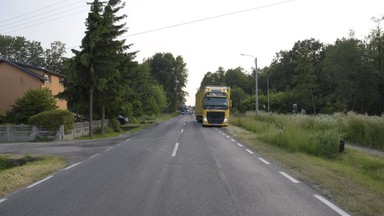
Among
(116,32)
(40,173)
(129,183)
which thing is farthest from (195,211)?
(116,32)

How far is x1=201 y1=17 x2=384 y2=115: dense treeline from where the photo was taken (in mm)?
68750

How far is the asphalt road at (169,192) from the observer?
22.9ft

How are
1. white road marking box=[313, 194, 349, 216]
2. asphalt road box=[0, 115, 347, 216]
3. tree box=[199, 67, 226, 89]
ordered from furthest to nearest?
tree box=[199, 67, 226, 89] → asphalt road box=[0, 115, 347, 216] → white road marking box=[313, 194, 349, 216]

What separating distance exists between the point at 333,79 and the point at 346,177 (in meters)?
68.5

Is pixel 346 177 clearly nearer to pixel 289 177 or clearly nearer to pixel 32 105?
pixel 289 177

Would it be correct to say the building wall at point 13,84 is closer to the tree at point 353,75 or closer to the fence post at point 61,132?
the fence post at point 61,132

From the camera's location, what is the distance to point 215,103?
38.2 metres

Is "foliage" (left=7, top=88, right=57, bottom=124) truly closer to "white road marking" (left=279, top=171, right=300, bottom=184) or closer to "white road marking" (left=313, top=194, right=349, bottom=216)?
"white road marking" (left=279, top=171, right=300, bottom=184)

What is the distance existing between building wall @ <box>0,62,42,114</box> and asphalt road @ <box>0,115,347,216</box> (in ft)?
119

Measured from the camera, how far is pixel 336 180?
9844mm

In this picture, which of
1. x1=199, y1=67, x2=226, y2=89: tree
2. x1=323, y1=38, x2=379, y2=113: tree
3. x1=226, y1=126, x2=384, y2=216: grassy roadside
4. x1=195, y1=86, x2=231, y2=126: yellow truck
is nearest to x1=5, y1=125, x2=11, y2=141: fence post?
x1=195, y1=86, x2=231, y2=126: yellow truck

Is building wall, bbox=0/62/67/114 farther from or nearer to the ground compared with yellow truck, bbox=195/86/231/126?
farther from the ground

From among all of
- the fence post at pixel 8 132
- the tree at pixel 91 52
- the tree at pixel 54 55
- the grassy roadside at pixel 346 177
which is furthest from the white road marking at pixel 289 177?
the tree at pixel 54 55

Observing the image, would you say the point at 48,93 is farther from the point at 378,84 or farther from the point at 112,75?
the point at 378,84
